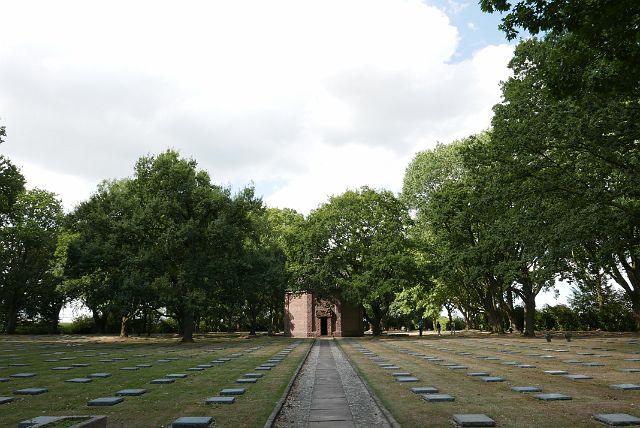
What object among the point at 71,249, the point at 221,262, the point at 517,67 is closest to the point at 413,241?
the point at 221,262

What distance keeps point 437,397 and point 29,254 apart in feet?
211

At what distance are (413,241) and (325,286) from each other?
1020 cm

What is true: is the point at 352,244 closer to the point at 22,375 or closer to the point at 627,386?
the point at 22,375

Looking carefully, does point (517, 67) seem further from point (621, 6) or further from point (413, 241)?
point (413, 241)

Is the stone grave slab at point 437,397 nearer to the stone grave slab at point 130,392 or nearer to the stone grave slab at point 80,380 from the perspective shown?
the stone grave slab at point 130,392

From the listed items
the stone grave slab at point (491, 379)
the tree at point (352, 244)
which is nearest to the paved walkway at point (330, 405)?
the stone grave slab at point (491, 379)

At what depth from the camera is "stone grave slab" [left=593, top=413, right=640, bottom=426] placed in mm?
6899

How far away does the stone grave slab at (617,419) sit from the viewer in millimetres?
6899

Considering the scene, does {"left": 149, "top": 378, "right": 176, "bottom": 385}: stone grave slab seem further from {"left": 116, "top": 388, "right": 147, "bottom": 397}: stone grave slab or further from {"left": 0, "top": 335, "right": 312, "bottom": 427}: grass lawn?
{"left": 116, "top": 388, "right": 147, "bottom": 397}: stone grave slab

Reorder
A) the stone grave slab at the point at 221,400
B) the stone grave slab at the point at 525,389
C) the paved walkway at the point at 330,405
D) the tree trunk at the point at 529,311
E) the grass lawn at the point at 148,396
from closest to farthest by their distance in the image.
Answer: the paved walkway at the point at 330,405
the grass lawn at the point at 148,396
the stone grave slab at the point at 221,400
the stone grave slab at the point at 525,389
the tree trunk at the point at 529,311

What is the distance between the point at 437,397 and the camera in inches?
365

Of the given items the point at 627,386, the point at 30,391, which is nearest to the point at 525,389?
the point at 627,386

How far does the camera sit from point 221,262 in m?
35.7

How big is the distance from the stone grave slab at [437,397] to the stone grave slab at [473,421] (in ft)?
5.36
